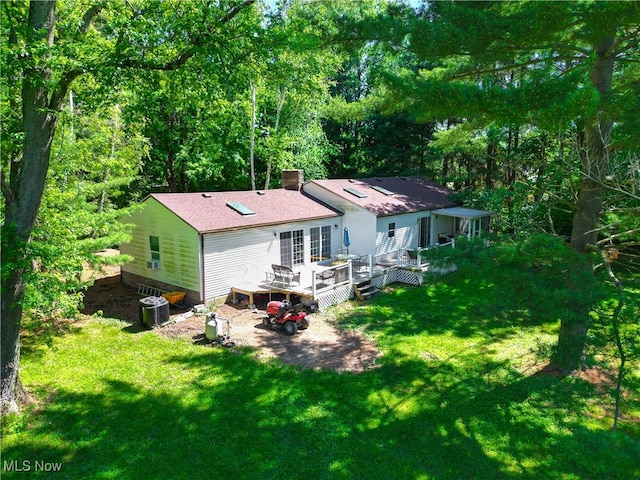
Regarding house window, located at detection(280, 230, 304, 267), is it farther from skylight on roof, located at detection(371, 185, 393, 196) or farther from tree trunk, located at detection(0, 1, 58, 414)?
tree trunk, located at detection(0, 1, 58, 414)

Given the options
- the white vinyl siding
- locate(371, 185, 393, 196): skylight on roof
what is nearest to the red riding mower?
the white vinyl siding

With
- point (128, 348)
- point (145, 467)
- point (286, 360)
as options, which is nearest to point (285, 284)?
point (286, 360)

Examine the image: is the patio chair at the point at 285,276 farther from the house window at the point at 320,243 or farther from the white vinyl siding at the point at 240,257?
the house window at the point at 320,243

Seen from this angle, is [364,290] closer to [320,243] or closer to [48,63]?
[320,243]

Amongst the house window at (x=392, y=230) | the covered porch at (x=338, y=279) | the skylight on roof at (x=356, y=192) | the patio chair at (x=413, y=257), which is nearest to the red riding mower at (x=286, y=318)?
the covered porch at (x=338, y=279)

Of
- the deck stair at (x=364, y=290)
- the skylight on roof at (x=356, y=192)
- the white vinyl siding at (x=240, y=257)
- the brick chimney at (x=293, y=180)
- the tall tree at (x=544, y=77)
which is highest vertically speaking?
the tall tree at (x=544, y=77)

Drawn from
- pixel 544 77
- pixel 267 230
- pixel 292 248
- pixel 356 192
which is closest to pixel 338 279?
pixel 292 248
